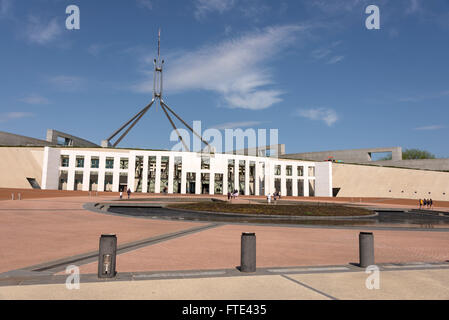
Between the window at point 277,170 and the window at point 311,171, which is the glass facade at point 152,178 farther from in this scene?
the window at point 311,171

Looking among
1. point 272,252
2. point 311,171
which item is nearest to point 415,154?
point 311,171

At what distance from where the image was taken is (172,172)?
6072cm

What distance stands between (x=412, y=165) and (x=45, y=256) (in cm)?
8615

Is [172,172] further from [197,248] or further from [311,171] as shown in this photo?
[197,248]

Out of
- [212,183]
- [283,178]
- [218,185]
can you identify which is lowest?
[218,185]

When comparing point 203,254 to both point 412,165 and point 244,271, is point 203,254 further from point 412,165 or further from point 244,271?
point 412,165

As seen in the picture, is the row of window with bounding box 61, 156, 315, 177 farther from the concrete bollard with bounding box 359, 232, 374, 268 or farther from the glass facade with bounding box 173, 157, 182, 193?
the concrete bollard with bounding box 359, 232, 374, 268

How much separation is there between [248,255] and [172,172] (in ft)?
183

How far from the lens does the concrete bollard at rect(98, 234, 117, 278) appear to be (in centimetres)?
535

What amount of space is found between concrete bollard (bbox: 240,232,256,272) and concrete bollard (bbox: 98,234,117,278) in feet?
8.07

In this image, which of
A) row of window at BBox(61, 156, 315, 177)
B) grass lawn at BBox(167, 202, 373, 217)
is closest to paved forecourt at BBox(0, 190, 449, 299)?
grass lawn at BBox(167, 202, 373, 217)

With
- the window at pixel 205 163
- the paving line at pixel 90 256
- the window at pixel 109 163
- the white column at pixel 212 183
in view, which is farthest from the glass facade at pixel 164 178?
the paving line at pixel 90 256

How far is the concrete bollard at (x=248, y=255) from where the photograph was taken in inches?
236
